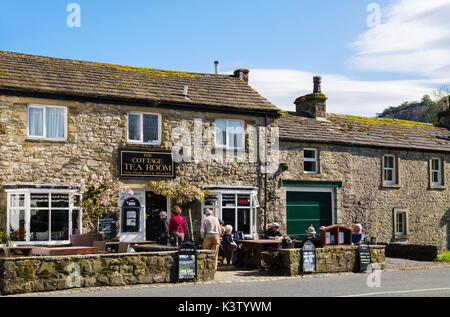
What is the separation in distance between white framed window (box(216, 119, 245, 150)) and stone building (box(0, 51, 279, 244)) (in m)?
0.04

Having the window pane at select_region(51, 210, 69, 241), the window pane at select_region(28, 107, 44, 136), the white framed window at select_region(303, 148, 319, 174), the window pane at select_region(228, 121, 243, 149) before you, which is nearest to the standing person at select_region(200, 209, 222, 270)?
the window pane at select_region(51, 210, 69, 241)

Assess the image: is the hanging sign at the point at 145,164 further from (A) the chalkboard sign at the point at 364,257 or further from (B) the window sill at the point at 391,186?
(B) the window sill at the point at 391,186

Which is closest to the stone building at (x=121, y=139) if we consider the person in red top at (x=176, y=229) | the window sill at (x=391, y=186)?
the person in red top at (x=176, y=229)

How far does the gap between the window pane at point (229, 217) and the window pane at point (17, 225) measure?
6.58 metres

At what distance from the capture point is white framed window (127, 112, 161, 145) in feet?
63.5

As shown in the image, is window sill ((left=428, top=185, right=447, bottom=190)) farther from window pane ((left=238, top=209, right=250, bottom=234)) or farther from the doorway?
the doorway

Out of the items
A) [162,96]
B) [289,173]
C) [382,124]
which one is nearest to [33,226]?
[162,96]

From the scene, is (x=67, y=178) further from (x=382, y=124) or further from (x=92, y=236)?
(x=382, y=124)

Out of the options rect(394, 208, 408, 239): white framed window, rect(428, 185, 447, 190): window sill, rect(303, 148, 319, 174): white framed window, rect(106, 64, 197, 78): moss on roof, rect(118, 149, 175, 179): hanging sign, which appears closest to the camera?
rect(118, 149, 175, 179): hanging sign

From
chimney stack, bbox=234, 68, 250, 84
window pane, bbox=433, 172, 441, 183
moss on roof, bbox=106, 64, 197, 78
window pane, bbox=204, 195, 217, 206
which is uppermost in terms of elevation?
chimney stack, bbox=234, 68, 250, 84

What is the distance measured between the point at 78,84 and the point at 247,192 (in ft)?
22.1

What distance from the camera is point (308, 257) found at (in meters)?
14.8

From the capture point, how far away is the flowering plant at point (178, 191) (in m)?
19.1

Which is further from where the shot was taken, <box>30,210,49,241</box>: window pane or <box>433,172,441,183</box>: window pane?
<box>433,172,441,183</box>: window pane
